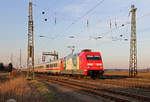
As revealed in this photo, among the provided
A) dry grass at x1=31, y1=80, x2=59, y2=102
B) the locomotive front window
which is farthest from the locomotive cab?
dry grass at x1=31, y1=80, x2=59, y2=102

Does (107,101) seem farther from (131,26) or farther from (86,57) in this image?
(131,26)

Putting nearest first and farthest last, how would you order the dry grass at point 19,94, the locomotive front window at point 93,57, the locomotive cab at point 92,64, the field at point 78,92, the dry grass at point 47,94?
the dry grass at point 19,94
the field at point 78,92
the dry grass at point 47,94
the locomotive cab at point 92,64
the locomotive front window at point 93,57

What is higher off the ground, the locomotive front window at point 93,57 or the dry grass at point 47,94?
the locomotive front window at point 93,57

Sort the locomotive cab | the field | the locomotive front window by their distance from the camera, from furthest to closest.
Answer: the locomotive front window < the locomotive cab < the field

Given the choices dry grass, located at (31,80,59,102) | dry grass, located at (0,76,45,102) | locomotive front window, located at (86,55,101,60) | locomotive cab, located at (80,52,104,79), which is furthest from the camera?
locomotive front window, located at (86,55,101,60)

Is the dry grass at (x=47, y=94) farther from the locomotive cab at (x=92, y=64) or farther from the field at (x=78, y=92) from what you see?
the locomotive cab at (x=92, y=64)

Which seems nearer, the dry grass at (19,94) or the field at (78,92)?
the dry grass at (19,94)

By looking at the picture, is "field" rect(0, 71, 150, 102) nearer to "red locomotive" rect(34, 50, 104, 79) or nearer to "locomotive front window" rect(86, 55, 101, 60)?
"red locomotive" rect(34, 50, 104, 79)

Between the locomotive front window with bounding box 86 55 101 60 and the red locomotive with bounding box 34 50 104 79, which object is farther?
the locomotive front window with bounding box 86 55 101 60

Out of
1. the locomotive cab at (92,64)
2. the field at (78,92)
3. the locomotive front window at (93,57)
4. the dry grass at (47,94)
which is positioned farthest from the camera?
the locomotive front window at (93,57)

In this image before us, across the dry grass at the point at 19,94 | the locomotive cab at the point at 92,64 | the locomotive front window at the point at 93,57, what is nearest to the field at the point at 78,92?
the dry grass at the point at 19,94

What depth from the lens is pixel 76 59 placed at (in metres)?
27.3

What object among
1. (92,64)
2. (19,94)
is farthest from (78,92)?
(92,64)

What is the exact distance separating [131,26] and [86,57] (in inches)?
519
